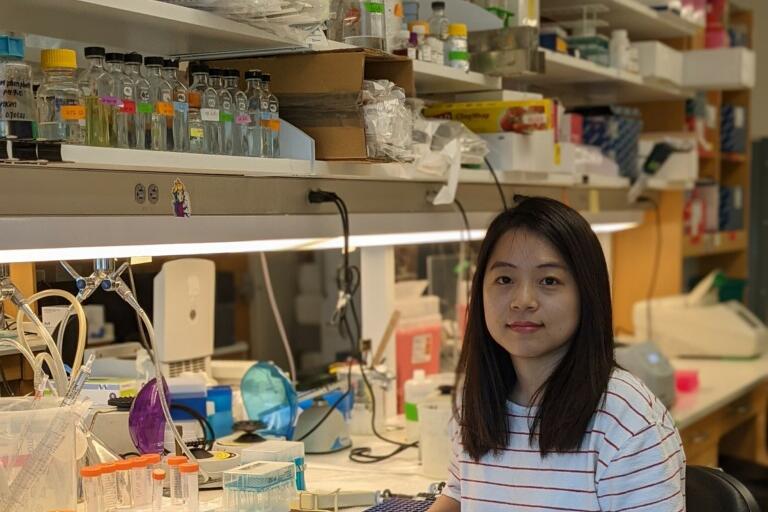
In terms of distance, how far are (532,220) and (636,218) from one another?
269 centimetres

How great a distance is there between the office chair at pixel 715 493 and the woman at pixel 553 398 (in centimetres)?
28

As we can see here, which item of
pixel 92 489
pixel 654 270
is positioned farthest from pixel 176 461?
pixel 654 270

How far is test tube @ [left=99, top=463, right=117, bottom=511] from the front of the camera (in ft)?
6.05

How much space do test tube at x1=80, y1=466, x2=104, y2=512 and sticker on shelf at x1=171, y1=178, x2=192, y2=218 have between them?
473mm

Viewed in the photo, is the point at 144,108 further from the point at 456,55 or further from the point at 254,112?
the point at 456,55

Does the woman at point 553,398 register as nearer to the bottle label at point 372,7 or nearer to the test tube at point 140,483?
the test tube at point 140,483

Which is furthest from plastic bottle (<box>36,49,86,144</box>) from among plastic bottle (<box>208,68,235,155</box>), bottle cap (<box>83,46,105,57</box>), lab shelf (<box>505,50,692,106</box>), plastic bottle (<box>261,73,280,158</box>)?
lab shelf (<box>505,50,692,106</box>)

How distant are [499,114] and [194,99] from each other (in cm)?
117

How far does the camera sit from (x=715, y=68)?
14.3 feet

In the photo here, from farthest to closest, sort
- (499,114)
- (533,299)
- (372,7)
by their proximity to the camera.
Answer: (499,114)
(372,7)
(533,299)

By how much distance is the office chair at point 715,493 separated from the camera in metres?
1.97

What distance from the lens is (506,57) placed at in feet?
9.50

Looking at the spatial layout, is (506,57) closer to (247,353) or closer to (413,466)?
(413,466)

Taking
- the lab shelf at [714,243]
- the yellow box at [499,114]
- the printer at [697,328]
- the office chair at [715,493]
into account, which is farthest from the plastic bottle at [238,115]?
the lab shelf at [714,243]
